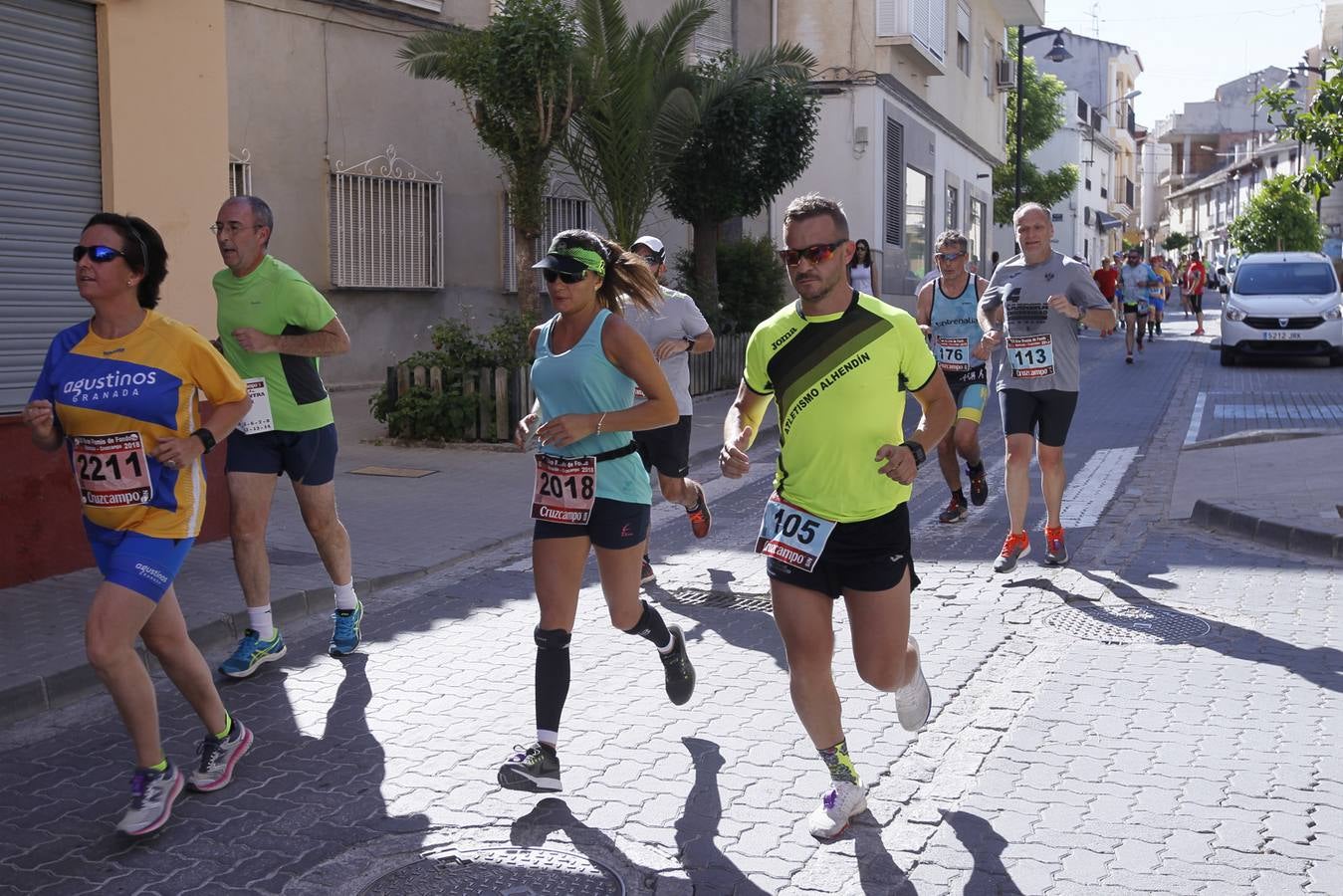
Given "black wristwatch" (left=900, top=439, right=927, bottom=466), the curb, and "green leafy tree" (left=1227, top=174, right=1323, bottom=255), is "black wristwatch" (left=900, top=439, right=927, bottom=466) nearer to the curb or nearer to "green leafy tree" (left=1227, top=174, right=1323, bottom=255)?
the curb

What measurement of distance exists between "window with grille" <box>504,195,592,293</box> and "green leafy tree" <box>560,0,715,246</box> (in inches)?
80.8

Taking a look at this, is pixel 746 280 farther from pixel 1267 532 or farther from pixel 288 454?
pixel 288 454

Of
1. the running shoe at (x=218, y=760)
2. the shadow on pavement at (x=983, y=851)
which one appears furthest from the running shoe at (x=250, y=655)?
the shadow on pavement at (x=983, y=851)

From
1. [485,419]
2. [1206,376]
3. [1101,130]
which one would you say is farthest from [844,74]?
[1101,130]

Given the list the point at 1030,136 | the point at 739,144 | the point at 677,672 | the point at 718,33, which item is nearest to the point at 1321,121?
the point at 739,144

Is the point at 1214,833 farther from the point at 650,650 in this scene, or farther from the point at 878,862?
the point at 650,650

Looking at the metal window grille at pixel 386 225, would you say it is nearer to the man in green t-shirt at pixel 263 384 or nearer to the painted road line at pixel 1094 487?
the painted road line at pixel 1094 487

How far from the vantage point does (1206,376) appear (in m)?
21.8

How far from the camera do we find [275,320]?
6.08 meters

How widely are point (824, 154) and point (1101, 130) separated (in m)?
59.9

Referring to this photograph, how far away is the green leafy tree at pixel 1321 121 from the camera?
12.4 metres

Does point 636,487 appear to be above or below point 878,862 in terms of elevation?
above

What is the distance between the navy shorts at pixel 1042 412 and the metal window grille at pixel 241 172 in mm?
10092

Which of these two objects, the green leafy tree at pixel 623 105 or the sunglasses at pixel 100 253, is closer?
Result: the sunglasses at pixel 100 253
